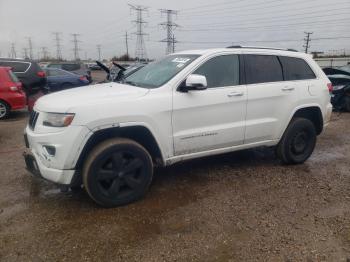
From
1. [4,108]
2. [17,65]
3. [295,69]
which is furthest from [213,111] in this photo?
[17,65]

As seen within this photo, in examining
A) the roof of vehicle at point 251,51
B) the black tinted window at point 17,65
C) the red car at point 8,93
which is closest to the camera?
the roof of vehicle at point 251,51

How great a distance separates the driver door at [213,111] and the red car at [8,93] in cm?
701

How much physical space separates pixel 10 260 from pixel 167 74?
8.46ft

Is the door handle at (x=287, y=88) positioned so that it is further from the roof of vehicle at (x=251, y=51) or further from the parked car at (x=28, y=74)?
the parked car at (x=28, y=74)

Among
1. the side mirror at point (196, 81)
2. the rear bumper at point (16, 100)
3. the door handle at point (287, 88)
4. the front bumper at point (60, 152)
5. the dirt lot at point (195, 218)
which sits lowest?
the dirt lot at point (195, 218)

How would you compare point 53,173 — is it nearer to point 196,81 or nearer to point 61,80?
point 196,81

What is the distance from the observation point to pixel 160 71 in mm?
4352

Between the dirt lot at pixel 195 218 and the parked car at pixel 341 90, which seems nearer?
the dirt lot at pixel 195 218

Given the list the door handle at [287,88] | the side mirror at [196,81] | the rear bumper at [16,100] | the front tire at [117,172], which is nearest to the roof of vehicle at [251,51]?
→ the door handle at [287,88]

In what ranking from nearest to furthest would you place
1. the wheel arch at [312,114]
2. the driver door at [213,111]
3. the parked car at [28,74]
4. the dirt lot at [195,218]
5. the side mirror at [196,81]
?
the dirt lot at [195,218]
the side mirror at [196,81]
the driver door at [213,111]
the wheel arch at [312,114]
the parked car at [28,74]

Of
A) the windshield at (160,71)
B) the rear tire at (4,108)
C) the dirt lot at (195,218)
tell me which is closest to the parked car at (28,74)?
the rear tire at (4,108)

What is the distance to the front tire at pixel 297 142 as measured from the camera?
4941mm

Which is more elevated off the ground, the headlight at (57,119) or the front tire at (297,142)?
the headlight at (57,119)

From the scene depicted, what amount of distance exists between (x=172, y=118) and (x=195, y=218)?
1.15 metres
